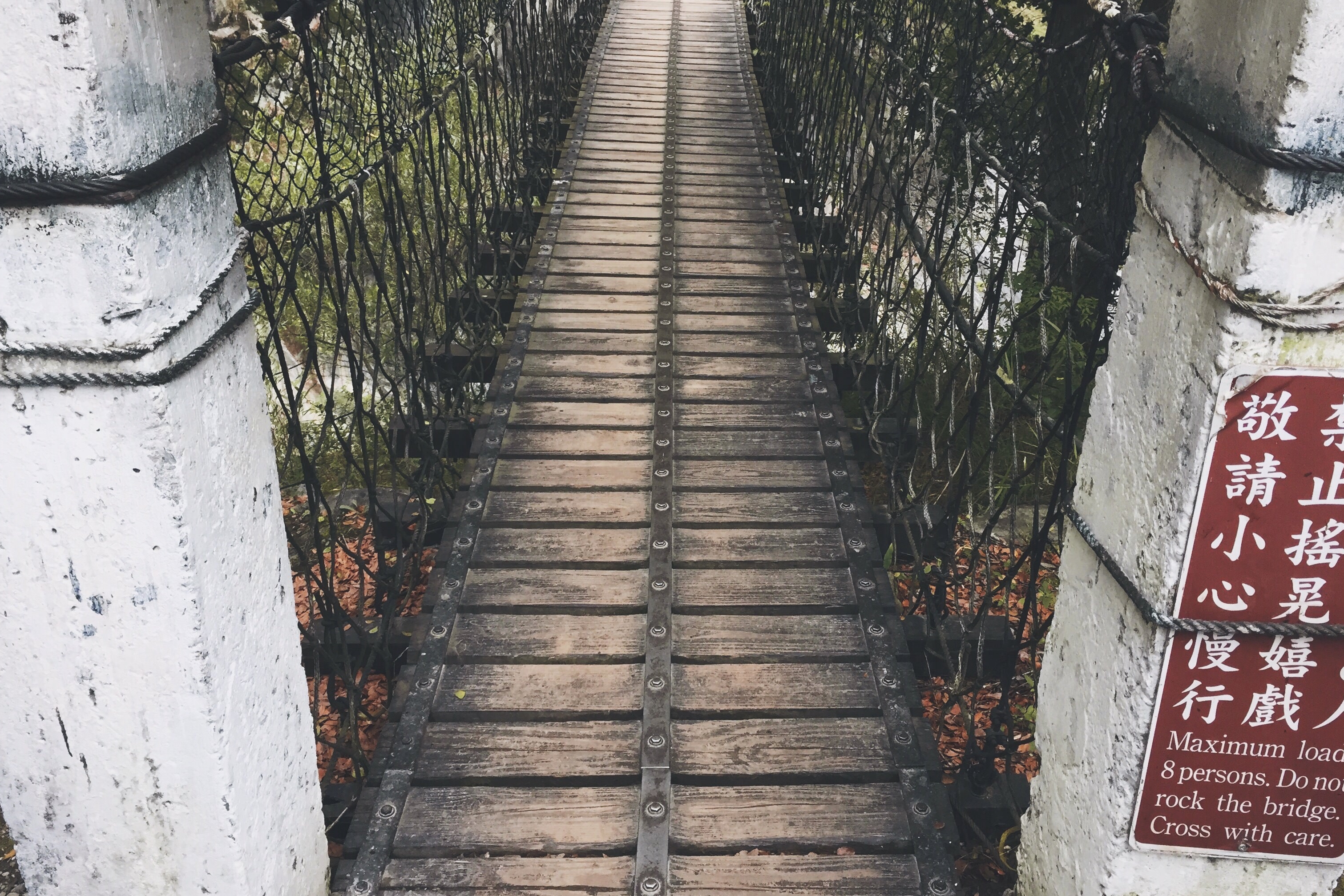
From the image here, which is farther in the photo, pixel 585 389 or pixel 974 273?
pixel 585 389

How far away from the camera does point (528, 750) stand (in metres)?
2.58

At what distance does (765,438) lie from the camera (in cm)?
379

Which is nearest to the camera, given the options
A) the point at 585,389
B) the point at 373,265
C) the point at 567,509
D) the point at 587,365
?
the point at 373,265

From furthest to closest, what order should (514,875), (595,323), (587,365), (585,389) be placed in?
1. (595,323)
2. (587,365)
3. (585,389)
4. (514,875)

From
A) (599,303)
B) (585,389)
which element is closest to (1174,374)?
(585,389)

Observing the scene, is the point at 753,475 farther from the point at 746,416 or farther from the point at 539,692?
the point at 539,692

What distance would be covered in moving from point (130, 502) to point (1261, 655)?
5.55 feet

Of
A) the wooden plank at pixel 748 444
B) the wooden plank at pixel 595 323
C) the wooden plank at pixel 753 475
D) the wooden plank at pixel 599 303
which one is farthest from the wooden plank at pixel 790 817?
the wooden plank at pixel 599 303

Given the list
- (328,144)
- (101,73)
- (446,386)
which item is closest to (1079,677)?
(101,73)

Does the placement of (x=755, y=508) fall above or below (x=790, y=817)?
above

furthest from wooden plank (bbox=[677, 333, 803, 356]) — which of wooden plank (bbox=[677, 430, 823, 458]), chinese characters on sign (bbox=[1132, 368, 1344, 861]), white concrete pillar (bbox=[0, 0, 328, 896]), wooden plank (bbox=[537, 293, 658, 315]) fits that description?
chinese characters on sign (bbox=[1132, 368, 1344, 861])

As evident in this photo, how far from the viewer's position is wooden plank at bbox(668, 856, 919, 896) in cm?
227

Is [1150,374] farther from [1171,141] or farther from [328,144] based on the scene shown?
[328,144]

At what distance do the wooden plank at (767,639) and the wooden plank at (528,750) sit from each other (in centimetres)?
34
